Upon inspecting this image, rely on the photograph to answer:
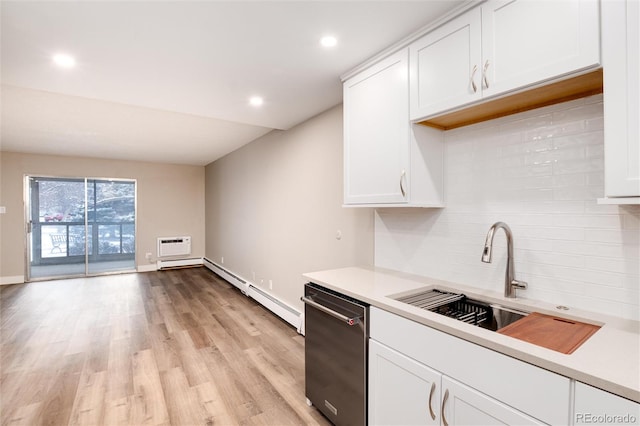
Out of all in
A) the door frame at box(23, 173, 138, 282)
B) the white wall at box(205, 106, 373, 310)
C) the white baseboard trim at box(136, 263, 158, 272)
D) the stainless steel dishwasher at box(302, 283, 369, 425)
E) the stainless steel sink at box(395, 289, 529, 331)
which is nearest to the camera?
the stainless steel sink at box(395, 289, 529, 331)

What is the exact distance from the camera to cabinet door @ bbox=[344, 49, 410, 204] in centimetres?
190

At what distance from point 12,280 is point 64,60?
605 centimetres

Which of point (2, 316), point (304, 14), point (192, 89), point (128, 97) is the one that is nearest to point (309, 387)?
point (304, 14)

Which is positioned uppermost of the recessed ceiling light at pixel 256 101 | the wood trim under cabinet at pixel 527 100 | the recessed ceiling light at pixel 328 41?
the recessed ceiling light at pixel 256 101

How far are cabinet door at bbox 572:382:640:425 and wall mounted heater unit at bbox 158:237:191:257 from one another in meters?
7.61

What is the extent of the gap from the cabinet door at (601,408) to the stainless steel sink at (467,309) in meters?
0.61

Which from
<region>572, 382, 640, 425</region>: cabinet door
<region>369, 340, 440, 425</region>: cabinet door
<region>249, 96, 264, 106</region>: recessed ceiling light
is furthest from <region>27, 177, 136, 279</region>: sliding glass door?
<region>572, 382, 640, 425</region>: cabinet door

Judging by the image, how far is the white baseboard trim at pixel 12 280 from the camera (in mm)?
5816

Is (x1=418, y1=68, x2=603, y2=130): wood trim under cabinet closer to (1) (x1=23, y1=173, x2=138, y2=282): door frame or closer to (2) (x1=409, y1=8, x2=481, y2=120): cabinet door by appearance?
(2) (x1=409, y1=8, x2=481, y2=120): cabinet door

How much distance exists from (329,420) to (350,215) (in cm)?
159

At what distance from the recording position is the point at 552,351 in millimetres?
1033

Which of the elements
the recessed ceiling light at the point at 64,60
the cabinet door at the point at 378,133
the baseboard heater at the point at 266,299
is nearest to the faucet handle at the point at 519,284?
the cabinet door at the point at 378,133

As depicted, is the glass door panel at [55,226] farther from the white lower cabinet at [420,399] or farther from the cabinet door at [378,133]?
the white lower cabinet at [420,399]
